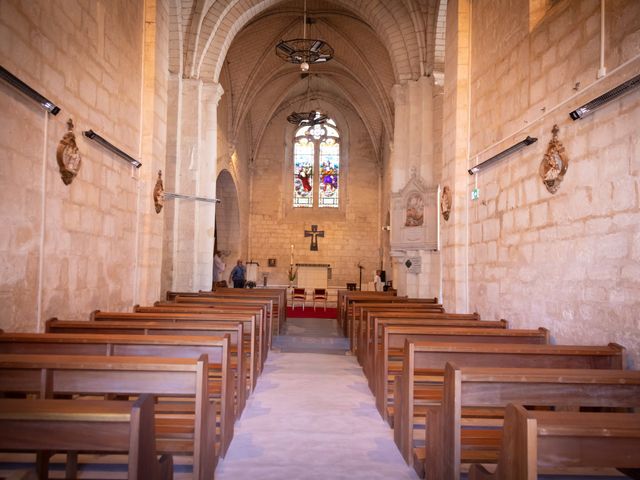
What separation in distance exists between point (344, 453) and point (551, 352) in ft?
5.24

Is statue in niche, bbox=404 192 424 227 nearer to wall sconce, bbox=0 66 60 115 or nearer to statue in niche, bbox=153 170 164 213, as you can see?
statue in niche, bbox=153 170 164 213

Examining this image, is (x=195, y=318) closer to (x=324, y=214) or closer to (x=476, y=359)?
(x=476, y=359)

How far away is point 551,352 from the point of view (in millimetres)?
3625

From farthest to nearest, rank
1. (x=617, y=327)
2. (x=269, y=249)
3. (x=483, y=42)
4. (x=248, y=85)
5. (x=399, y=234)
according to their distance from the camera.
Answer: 1. (x=269, y=249)
2. (x=248, y=85)
3. (x=399, y=234)
4. (x=483, y=42)
5. (x=617, y=327)

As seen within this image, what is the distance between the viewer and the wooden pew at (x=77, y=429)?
171cm

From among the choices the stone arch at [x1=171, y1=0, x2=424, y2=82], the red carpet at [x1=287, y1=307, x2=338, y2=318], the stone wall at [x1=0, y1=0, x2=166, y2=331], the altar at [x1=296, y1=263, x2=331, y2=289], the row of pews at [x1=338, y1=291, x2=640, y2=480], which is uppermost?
the stone arch at [x1=171, y1=0, x2=424, y2=82]

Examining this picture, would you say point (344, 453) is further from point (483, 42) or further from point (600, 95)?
point (483, 42)

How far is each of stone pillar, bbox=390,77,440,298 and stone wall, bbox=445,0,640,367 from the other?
15.0 ft

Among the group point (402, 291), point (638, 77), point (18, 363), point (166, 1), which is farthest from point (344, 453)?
point (402, 291)

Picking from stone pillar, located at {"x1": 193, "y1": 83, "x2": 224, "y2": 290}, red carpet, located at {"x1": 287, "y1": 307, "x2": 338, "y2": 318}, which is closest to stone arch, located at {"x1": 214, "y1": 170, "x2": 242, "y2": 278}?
red carpet, located at {"x1": 287, "y1": 307, "x2": 338, "y2": 318}

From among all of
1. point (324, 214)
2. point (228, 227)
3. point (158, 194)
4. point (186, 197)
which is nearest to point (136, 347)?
point (158, 194)

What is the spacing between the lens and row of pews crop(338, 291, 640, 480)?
1.67m

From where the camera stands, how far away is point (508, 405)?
1843 millimetres

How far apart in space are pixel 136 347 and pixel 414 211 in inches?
336
